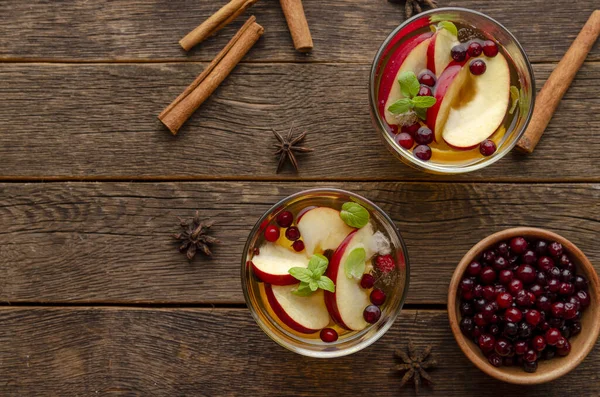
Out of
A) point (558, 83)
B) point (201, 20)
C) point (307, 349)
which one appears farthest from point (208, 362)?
A: point (558, 83)

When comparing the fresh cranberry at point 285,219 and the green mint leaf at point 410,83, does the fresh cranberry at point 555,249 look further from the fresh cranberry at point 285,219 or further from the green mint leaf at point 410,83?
the fresh cranberry at point 285,219

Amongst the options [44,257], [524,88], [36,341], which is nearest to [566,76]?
[524,88]

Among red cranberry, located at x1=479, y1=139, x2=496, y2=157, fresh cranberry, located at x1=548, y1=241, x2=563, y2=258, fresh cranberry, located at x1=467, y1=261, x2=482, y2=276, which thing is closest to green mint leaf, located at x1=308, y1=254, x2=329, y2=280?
fresh cranberry, located at x1=467, y1=261, x2=482, y2=276

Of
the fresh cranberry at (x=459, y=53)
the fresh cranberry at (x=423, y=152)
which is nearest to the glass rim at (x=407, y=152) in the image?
the fresh cranberry at (x=423, y=152)

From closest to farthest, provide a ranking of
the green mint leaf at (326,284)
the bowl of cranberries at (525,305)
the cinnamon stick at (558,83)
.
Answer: the green mint leaf at (326,284), the bowl of cranberries at (525,305), the cinnamon stick at (558,83)

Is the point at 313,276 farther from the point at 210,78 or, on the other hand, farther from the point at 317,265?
the point at 210,78

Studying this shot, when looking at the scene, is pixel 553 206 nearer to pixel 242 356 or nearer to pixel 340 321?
pixel 340 321
